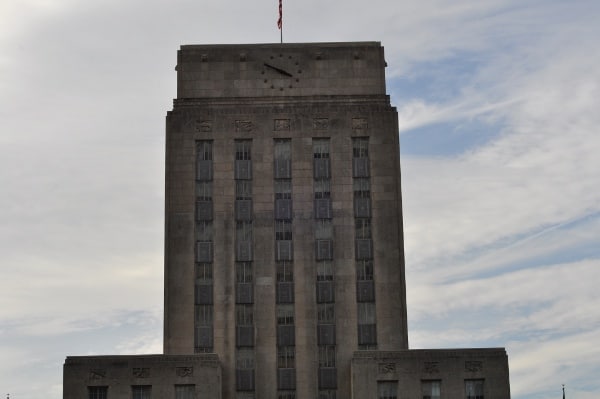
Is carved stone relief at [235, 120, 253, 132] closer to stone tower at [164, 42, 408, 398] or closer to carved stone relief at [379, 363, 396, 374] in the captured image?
stone tower at [164, 42, 408, 398]

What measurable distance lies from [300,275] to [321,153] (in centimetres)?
1201

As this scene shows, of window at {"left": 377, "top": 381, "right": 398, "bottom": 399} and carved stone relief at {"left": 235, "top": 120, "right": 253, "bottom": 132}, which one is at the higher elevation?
carved stone relief at {"left": 235, "top": 120, "right": 253, "bottom": 132}

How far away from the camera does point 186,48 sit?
379ft

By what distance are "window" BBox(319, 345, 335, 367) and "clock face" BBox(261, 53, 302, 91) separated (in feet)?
83.3

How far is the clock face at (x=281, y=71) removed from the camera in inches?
4498

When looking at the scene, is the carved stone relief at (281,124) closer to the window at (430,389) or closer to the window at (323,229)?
the window at (323,229)

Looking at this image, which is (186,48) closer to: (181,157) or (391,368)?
(181,157)

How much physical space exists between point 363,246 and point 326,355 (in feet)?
35.2

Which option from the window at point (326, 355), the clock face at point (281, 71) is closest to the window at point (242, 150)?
the clock face at point (281, 71)

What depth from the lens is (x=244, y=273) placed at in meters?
109

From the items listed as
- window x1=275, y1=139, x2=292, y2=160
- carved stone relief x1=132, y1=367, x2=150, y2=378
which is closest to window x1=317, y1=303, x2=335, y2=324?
window x1=275, y1=139, x2=292, y2=160

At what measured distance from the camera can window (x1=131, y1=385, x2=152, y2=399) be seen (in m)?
99.8

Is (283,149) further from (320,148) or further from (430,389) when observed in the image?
(430,389)

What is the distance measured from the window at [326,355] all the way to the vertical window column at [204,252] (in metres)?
9.86
